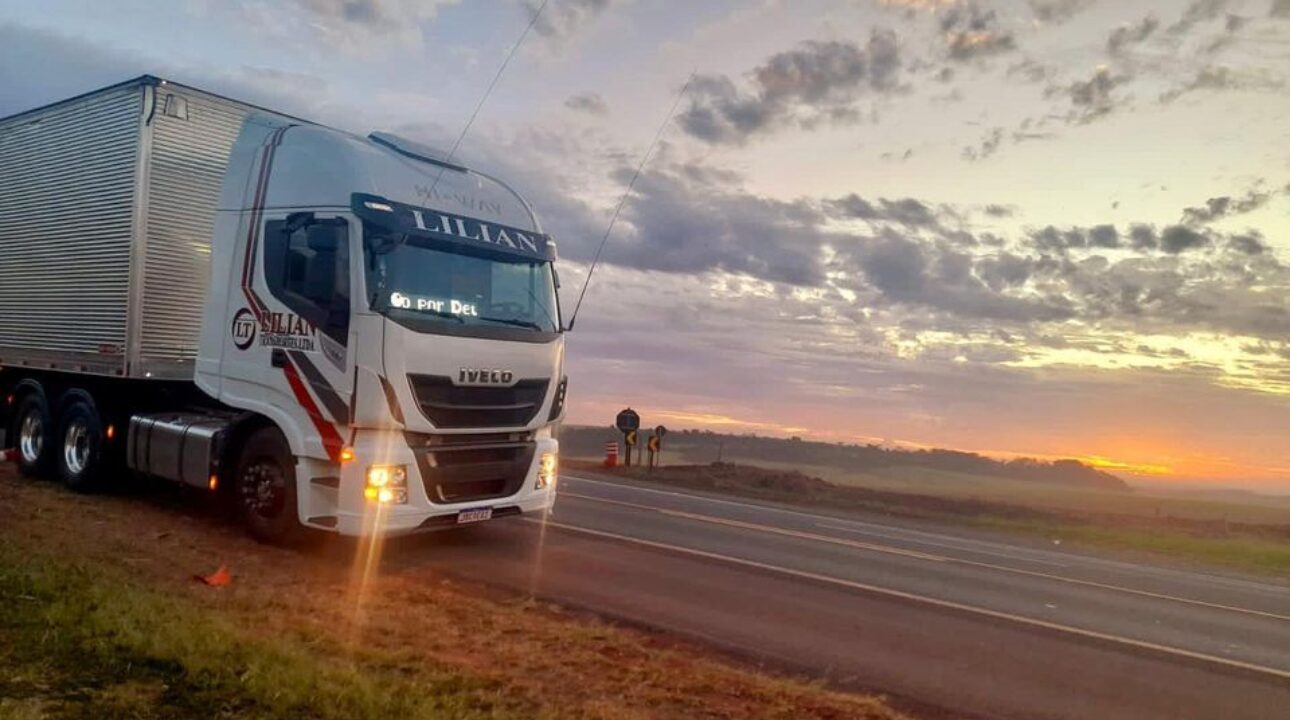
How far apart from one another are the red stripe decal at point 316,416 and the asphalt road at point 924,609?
1481 mm

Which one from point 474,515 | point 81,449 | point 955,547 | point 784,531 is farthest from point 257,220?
point 955,547

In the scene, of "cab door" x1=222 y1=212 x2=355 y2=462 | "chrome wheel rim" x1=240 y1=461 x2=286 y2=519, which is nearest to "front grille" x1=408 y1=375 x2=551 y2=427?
"cab door" x1=222 y1=212 x2=355 y2=462

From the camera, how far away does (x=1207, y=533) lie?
2262 centimetres

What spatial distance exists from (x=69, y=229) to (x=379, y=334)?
17.8ft

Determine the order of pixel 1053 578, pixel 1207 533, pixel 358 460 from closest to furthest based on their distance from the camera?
pixel 358 460 → pixel 1053 578 → pixel 1207 533

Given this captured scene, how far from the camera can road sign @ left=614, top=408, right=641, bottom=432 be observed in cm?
2558

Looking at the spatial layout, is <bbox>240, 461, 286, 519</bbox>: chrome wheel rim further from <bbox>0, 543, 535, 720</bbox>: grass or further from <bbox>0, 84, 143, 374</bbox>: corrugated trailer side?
<bbox>0, 543, 535, 720</bbox>: grass

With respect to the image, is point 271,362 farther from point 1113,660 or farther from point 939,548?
point 939,548

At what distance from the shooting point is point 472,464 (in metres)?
9.49

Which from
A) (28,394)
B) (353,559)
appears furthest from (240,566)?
(28,394)

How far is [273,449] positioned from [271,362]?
0.84 m

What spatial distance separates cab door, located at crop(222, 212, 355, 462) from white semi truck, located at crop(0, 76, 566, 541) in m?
0.02

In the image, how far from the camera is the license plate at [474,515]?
9414mm

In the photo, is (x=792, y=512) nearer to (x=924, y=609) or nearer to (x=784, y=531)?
(x=784, y=531)
